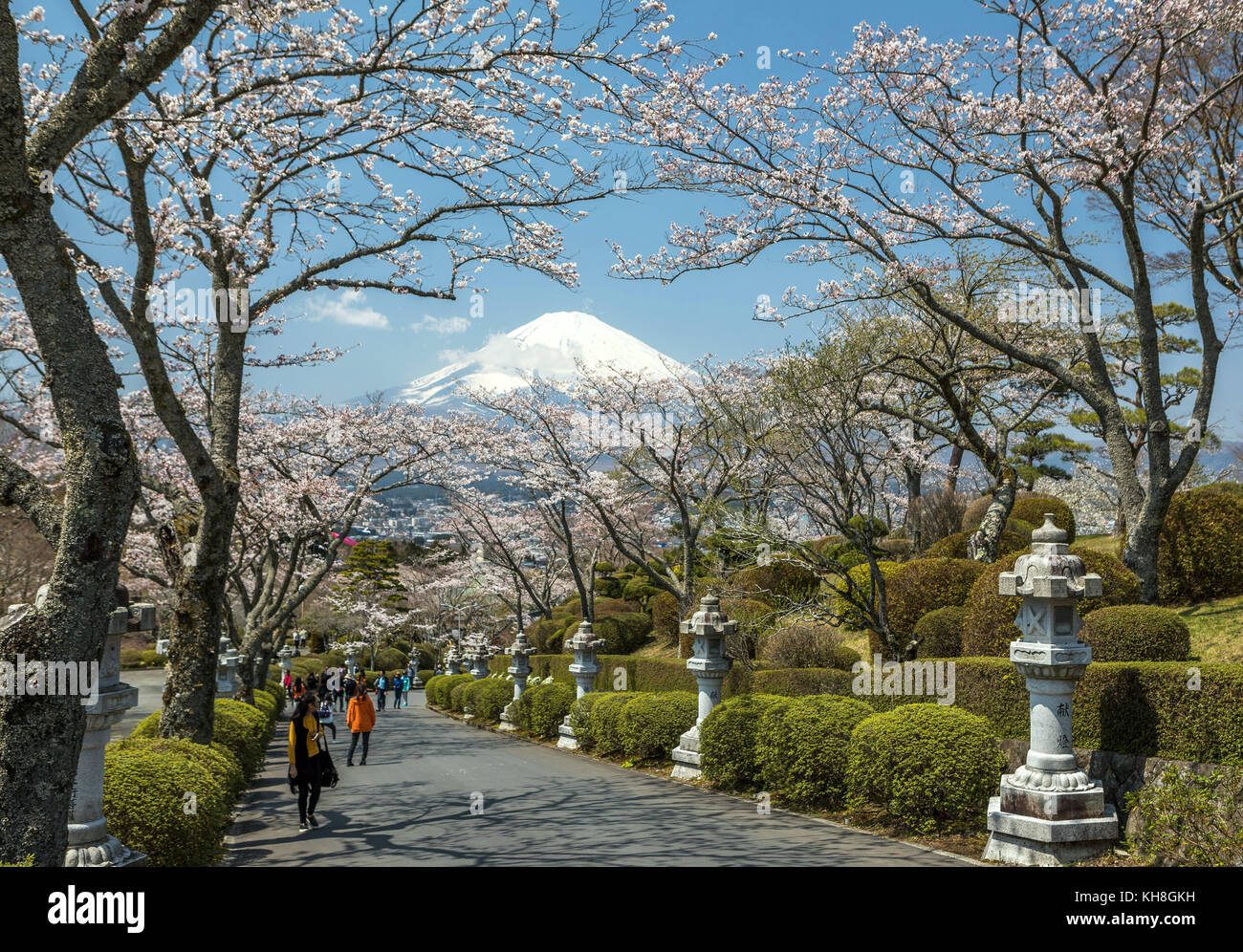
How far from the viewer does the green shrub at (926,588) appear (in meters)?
17.0

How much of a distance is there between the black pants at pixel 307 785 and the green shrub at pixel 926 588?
35.6 feet

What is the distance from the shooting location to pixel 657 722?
630 inches

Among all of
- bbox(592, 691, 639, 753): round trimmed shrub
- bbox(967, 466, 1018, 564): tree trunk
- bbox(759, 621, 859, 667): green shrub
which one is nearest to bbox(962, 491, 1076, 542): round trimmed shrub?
bbox(967, 466, 1018, 564): tree trunk

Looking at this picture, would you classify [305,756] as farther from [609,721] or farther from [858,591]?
[858,591]

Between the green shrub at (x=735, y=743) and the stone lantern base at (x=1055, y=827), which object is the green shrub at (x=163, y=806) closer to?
the green shrub at (x=735, y=743)

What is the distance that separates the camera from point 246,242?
37.0 ft

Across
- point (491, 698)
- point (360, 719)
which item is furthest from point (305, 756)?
point (491, 698)

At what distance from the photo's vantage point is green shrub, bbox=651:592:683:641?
30359 mm

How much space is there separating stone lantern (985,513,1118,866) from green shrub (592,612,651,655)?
22.7m

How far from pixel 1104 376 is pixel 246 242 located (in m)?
14.0

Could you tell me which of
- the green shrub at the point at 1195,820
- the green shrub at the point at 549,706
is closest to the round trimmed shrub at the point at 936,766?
the green shrub at the point at 1195,820

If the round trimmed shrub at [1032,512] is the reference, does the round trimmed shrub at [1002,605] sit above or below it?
below

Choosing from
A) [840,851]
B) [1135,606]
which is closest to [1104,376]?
[1135,606]

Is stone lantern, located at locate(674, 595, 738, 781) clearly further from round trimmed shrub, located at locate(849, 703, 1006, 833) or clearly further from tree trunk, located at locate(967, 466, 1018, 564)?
tree trunk, located at locate(967, 466, 1018, 564)
